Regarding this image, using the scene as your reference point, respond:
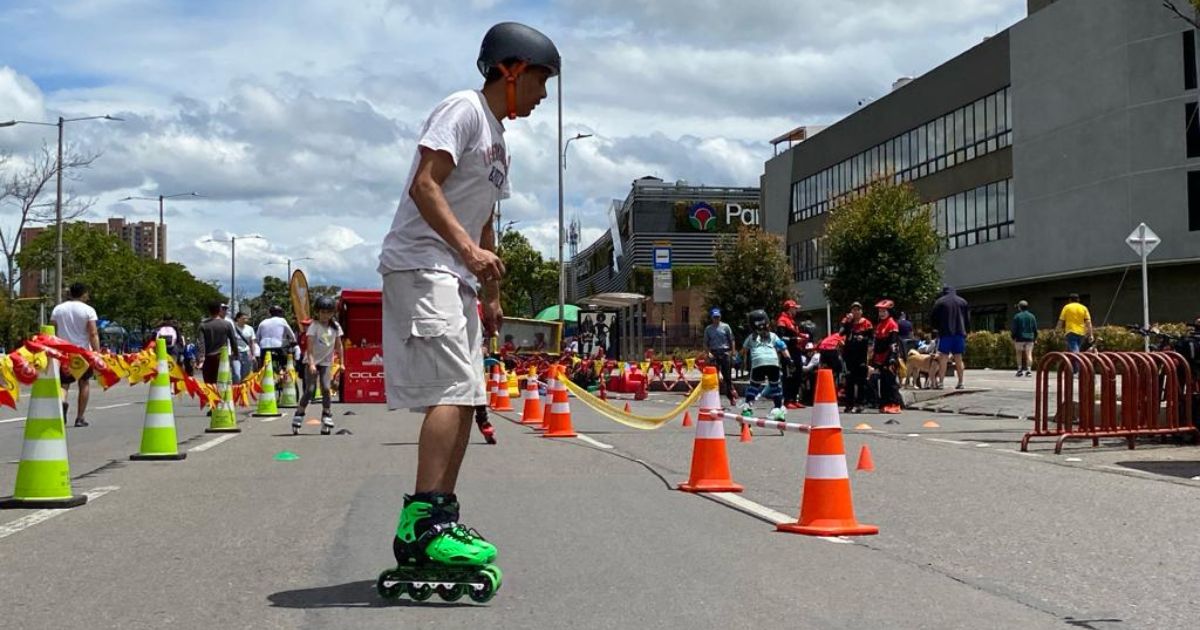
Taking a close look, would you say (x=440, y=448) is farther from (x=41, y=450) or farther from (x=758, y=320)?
(x=758, y=320)

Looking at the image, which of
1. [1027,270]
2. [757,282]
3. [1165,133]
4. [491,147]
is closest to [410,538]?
[491,147]

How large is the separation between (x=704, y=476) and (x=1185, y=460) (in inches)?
199

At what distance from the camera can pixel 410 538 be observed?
4.74 m

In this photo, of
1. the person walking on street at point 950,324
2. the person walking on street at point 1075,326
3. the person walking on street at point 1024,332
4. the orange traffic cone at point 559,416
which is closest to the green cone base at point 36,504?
the orange traffic cone at point 559,416

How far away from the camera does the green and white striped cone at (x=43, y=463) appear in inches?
320

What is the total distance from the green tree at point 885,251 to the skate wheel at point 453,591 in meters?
40.1

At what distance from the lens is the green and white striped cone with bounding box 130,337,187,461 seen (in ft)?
38.7

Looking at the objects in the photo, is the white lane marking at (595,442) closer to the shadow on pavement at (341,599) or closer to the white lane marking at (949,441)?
the white lane marking at (949,441)

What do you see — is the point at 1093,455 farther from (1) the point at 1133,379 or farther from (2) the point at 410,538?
(2) the point at 410,538

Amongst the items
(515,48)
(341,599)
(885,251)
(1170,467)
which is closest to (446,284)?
(515,48)

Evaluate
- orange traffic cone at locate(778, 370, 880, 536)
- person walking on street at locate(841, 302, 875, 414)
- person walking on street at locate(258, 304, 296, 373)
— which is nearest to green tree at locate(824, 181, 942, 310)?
person walking on street at locate(841, 302, 875, 414)

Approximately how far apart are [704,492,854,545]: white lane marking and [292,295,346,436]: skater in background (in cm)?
799

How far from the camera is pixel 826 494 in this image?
7051 millimetres

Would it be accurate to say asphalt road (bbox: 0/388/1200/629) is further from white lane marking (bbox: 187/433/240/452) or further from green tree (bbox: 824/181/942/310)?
green tree (bbox: 824/181/942/310)
